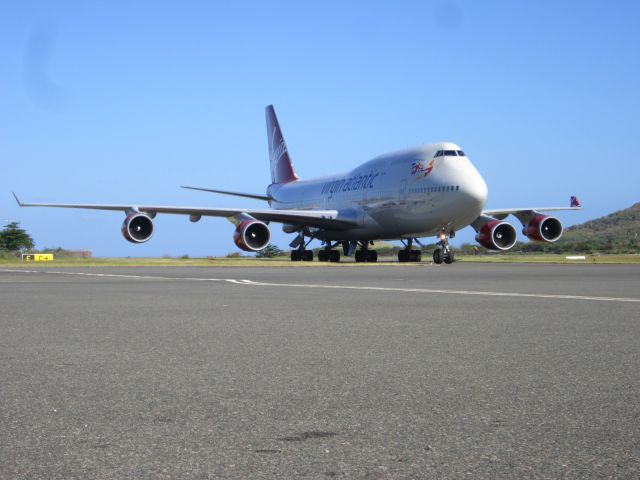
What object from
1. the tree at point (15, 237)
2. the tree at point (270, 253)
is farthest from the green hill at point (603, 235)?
the tree at point (15, 237)

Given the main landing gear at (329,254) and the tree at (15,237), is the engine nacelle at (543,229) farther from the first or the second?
the tree at (15,237)

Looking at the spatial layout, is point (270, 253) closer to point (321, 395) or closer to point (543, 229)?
point (543, 229)

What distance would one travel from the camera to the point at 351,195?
36094 millimetres

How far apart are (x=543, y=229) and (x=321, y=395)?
30784 millimetres

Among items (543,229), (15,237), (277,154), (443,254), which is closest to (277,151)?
(277,154)

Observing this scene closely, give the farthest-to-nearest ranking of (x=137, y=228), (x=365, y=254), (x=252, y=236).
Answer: (x=365, y=254)
(x=252, y=236)
(x=137, y=228)

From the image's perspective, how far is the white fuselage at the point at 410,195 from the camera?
98.9 ft

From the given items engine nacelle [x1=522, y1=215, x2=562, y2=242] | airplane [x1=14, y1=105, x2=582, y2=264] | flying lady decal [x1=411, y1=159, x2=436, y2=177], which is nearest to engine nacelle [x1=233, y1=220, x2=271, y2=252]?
airplane [x1=14, y1=105, x2=582, y2=264]

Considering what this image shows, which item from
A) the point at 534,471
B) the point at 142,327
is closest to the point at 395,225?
the point at 142,327

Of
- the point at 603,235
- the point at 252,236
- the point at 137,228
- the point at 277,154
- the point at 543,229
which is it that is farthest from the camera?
the point at 603,235

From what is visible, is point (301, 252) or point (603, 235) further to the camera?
point (603, 235)

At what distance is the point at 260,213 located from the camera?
34.2 metres

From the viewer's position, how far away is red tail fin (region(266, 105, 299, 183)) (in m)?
47.6

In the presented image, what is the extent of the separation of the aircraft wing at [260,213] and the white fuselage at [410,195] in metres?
0.52
